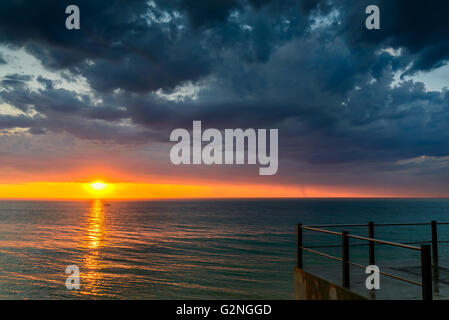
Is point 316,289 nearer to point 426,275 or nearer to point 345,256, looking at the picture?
point 345,256

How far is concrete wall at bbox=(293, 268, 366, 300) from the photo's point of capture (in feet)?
17.0

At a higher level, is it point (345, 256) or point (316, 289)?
point (345, 256)

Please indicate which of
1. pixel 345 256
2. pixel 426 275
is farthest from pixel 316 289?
pixel 426 275

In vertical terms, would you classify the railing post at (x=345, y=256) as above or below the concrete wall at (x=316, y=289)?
above

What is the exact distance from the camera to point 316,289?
6.02 m

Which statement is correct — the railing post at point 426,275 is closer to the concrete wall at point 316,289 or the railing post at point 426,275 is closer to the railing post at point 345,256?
the concrete wall at point 316,289

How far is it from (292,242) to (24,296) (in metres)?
28.0

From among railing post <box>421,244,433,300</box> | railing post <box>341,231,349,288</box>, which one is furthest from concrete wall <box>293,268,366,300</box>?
railing post <box>421,244,433,300</box>

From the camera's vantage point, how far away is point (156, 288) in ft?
55.4

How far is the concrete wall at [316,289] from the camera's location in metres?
5.20

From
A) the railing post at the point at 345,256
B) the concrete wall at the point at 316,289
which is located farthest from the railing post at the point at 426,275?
the railing post at the point at 345,256

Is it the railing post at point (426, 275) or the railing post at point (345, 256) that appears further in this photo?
the railing post at point (345, 256)
